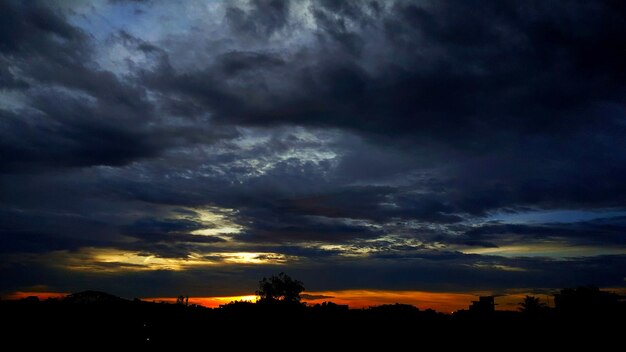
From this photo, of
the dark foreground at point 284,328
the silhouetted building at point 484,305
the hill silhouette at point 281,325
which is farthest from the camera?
the silhouetted building at point 484,305

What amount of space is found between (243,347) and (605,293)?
4725 cm

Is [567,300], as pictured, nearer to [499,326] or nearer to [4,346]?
[499,326]

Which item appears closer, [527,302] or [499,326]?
[499,326]

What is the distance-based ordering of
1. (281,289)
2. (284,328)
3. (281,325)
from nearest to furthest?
(284,328)
(281,325)
(281,289)

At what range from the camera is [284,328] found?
5434 centimetres

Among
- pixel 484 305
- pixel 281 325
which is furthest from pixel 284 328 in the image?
pixel 484 305

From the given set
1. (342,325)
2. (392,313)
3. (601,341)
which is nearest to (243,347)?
(342,325)

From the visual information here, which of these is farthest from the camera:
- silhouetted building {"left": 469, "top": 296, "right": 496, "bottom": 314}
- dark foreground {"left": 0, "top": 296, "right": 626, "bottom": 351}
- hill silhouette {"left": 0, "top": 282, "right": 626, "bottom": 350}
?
silhouetted building {"left": 469, "top": 296, "right": 496, "bottom": 314}

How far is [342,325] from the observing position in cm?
5447

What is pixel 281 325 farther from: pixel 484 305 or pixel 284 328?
pixel 484 305

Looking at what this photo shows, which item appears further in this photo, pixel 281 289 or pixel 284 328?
pixel 281 289

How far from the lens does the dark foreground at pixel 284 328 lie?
43.3 metres

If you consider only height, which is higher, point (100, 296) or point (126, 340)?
point (100, 296)

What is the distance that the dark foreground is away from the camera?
43281 millimetres
